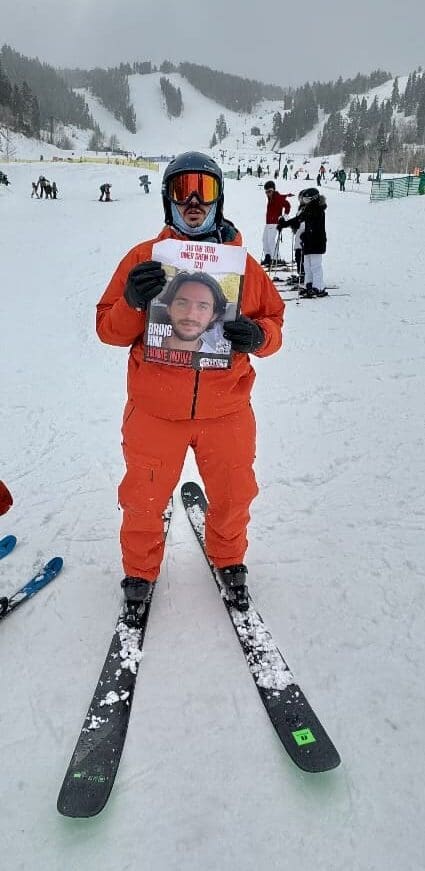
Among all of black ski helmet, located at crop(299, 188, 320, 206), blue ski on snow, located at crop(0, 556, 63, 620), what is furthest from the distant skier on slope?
blue ski on snow, located at crop(0, 556, 63, 620)

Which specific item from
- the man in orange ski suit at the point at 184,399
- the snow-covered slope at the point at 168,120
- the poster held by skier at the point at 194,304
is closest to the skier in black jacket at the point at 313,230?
the man in orange ski suit at the point at 184,399

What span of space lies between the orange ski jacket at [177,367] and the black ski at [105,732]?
39.5 inches

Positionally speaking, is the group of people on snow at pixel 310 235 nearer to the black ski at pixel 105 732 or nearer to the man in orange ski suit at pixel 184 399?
the man in orange ski suit at pixel 184 399

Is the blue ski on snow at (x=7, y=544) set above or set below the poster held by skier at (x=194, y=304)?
below

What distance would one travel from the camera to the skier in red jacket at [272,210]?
951 centimetres

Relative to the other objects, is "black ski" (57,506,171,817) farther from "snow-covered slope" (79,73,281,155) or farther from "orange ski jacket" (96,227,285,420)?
"snow-covered slope" (79,73,281,155)

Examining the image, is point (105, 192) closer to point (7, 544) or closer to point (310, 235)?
point (310, 235)

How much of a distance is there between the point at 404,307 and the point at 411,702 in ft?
22.0

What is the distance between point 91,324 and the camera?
736 centimetres

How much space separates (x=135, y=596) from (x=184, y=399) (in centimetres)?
96

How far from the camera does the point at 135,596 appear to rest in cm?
228

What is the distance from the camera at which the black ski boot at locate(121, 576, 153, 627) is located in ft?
7.43

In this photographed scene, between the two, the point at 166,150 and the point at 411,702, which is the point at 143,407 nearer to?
the point at 411,702

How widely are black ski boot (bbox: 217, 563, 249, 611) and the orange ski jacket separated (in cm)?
81
